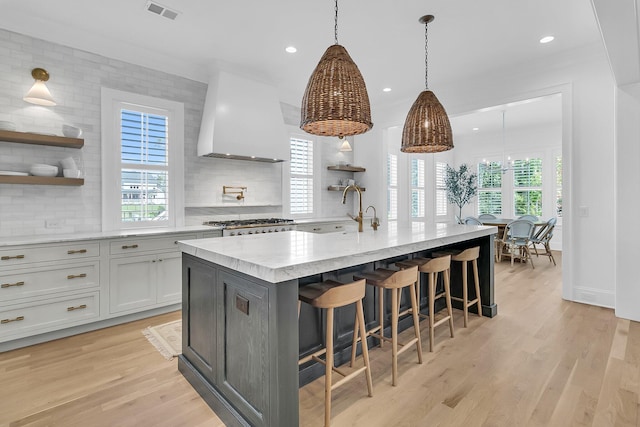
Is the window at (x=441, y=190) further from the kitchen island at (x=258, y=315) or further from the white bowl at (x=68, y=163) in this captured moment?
the white bowl at (x=68, y=163)

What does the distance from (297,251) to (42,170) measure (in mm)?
2854

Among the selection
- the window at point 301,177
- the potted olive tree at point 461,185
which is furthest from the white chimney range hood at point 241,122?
the potted olive tree at point 461,185

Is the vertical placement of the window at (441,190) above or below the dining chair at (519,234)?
above

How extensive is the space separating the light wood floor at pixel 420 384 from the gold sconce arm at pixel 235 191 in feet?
7.00

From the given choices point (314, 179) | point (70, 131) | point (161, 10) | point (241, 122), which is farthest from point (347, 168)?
point (70, 131)

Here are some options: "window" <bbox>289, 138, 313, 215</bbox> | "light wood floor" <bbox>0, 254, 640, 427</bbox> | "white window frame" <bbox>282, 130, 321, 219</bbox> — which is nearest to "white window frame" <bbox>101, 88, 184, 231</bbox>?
"light wood floor" <bbox>0, 254, 640, 427</bbox>

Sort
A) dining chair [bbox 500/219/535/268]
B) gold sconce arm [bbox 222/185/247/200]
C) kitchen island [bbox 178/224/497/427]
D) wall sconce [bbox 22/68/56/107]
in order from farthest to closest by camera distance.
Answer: dining chair [bbox 500/219/535/268]
gold sconce arm [bbox 222/185/247/200]
wall sconce [bbox 22/68/56/107]
kitchen island [bbox 178/224/497/427]

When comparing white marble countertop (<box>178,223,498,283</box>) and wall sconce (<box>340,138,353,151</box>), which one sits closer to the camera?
white marble countertop (<box>178,223,498,283</box>)

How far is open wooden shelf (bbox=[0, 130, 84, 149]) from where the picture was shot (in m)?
2.92

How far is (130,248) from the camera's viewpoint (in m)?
3.30

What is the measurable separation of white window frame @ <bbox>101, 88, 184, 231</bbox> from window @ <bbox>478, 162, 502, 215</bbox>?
298 inches

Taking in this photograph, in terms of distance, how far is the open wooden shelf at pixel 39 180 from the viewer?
293cm

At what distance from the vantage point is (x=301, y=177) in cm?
564

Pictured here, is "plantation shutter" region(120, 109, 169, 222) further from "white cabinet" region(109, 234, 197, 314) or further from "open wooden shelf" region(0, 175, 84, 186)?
"white cabinet" region(109, 234, 197, 314)
